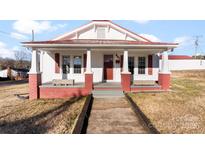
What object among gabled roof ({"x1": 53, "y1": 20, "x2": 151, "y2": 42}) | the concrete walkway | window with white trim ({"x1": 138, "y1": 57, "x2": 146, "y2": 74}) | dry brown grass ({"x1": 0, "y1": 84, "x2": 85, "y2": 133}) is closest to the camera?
the concrete walkway

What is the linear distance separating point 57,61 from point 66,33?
249 centimetres

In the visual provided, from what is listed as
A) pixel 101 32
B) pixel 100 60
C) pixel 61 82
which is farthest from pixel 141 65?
pixel 61 82

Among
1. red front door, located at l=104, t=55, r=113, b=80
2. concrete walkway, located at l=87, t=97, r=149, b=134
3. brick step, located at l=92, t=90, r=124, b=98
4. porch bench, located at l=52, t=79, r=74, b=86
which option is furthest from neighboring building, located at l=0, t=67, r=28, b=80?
concrete walkway, located at l=87, t=97, r=149, b=134

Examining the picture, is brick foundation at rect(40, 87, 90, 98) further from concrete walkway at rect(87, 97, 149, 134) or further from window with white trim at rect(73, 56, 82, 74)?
window with white trim at rect(73, 56, 82, 74)

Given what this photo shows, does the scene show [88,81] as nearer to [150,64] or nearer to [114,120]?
[114,120]

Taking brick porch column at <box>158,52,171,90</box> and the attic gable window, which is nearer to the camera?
brick porch column at <box>158,52,171,90</box>

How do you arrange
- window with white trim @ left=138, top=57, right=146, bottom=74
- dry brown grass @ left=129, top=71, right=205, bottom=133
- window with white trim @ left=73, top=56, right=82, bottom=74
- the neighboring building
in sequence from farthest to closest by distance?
the neighboring building
window with white trim @ left=138, top=57, right=146, bottom=74
window with white trim @ left=73, top=56, right=82, bottom=74
dry brown grass @ left=129, top=71, right=205, bottom=133

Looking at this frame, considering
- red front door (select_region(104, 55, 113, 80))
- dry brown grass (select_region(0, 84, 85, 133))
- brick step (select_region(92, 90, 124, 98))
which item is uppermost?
red front door (select_region(104, 55, 113, 80))

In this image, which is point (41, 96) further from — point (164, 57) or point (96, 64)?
point (164, 57)

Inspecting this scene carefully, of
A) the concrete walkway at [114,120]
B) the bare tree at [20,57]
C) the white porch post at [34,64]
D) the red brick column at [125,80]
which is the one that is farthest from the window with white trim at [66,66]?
the bare tree at [20,57]

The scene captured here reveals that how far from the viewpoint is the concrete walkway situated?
527cm

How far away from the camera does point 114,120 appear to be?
6270 mm

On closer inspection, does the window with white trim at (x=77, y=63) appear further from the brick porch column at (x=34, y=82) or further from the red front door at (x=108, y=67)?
the brick porch column at (x=34, y=82)

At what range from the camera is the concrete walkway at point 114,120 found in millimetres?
5266
